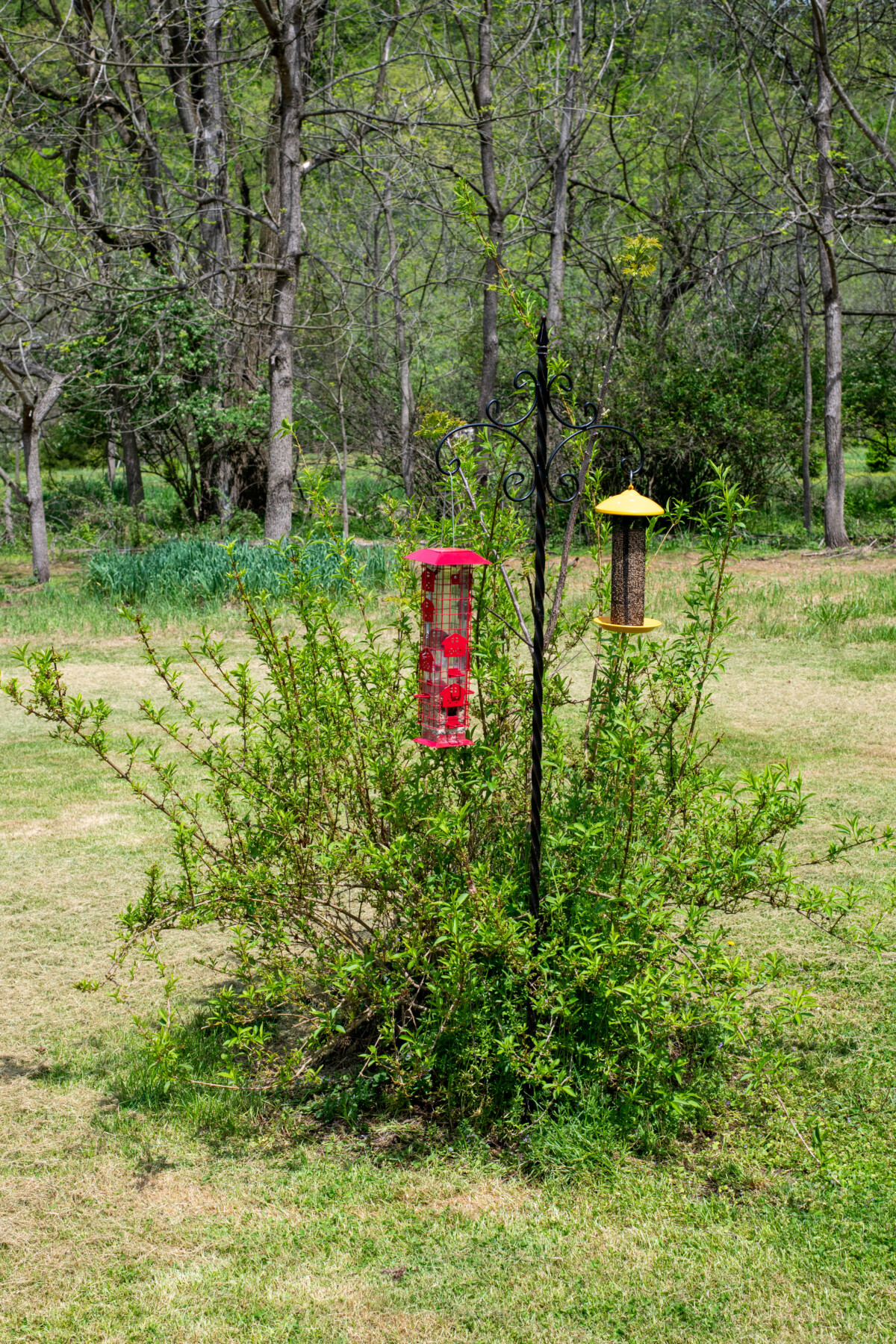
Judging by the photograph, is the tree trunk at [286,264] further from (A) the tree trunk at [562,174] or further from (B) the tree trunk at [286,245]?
(A) the tree trunk at [562,174]

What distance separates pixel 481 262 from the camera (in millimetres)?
21109

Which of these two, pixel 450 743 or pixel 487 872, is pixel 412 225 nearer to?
pixel 450 743

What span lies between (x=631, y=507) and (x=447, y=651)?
740 millimetres

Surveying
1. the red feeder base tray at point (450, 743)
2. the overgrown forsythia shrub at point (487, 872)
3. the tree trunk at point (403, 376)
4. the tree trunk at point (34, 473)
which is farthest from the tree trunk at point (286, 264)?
the red feeder base tray at point (450, 743)

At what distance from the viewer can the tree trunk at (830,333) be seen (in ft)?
47.5

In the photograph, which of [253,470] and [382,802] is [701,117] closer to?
[253,470]

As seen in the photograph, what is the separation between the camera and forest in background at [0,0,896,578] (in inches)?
523

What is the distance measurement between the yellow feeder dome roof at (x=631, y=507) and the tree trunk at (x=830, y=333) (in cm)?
1266

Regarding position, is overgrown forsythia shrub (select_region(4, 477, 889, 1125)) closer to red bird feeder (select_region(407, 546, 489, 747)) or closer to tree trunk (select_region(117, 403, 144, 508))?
red bird feeder (select_region(407, 546, 489, 747))

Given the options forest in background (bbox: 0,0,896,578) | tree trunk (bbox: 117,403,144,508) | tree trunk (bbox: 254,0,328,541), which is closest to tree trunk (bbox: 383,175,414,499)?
forest in background (bbox: 0,0,896,578)

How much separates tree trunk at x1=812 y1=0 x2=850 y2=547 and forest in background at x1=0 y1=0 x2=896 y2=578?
0.19 ft

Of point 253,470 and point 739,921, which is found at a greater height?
point 253,470

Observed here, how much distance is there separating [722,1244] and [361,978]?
1260 millimetres

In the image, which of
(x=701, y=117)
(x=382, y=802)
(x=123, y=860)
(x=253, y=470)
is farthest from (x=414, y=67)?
(x=382, y=802)
